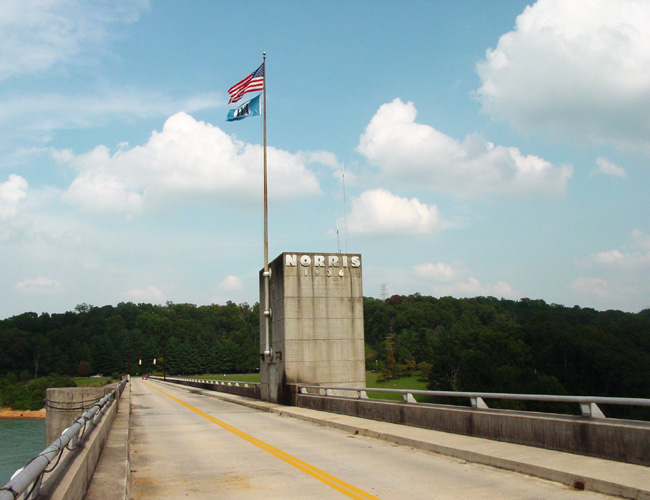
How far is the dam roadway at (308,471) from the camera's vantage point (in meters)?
8.96

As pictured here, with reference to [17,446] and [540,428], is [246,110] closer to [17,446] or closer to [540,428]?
[540,428]

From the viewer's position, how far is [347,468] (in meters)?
11.1

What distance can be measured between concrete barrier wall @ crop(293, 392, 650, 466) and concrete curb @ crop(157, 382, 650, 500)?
192mm

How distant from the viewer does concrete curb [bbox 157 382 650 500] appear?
8259mm

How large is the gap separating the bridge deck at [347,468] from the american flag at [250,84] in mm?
20671

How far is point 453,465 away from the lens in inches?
436

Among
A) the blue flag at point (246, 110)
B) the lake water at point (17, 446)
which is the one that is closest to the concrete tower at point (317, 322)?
the blue flag at point (246, 110)

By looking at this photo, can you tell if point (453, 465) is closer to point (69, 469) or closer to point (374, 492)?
point (374, 492)

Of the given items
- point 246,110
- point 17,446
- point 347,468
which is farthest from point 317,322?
point 17,446

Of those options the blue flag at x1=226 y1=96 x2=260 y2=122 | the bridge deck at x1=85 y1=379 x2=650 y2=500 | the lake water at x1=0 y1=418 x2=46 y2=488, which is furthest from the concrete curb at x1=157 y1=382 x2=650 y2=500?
the lake water at x1=0 y1=418 x2=46 y2=488

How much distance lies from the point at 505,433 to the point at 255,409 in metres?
18.3

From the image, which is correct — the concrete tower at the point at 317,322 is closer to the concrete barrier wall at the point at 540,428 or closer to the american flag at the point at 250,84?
the american flag at the point at 250,84

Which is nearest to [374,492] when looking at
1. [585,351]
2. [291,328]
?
[291,328]

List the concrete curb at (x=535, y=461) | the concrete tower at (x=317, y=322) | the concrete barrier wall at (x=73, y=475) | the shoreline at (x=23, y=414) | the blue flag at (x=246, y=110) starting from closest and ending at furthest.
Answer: the concrete barrier wall at (x=73, y=475) < the concrete curb at (x=535, y=461) < the concrete tower at (x=317, y=322) < the blue flag at (x=246, y=110) < the shoreline at (x=23, y=414)
